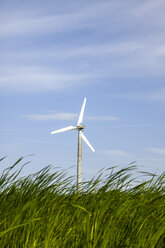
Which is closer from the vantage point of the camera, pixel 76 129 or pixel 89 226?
pixel 89 226

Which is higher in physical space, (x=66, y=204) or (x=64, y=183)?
(x=64, y=183)

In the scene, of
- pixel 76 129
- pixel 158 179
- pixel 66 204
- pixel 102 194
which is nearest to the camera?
pixel 66 204

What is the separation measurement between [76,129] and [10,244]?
2839 cm

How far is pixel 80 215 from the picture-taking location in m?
7.57

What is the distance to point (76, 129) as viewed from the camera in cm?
3466

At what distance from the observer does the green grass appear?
6406 mm

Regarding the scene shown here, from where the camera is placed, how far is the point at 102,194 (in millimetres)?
8812

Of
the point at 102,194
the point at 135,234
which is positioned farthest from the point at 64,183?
the point at 135,234

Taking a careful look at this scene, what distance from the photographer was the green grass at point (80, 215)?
21.0ft

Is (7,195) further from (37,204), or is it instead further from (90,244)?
(90,244)

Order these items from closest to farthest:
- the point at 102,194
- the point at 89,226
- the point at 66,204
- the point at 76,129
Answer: the point at 89,226 < the point at 66,204 < the point at 102,194 < the point at 76,129

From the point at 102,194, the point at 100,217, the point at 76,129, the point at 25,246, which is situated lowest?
the point at 25,246

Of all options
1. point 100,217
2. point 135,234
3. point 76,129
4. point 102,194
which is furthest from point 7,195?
point 76,129

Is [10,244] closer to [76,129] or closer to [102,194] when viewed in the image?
[102,194]
